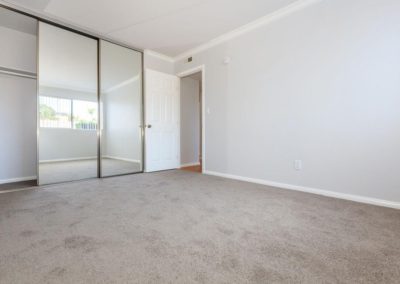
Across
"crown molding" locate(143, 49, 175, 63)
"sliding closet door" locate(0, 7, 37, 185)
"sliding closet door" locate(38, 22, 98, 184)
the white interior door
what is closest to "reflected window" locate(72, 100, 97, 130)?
"sliding closet door" locate(38, 22, 98, 184)

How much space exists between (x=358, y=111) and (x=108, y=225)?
286 centimetres

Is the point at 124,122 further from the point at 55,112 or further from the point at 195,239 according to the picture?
the point at 195,239

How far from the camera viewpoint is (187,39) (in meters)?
3.70

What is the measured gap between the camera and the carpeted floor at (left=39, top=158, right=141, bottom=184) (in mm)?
3176

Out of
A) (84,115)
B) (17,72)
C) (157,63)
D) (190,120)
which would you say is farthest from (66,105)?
(190,120)

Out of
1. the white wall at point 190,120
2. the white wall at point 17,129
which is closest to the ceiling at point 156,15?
the white wall at point 17,129

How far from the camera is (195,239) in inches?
56.7

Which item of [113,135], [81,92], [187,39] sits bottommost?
[113,135]

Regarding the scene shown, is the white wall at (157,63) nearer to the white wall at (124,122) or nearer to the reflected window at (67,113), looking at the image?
the white wall at (124,122)

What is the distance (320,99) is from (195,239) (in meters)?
2.29

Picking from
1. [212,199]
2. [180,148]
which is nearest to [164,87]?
[180,148]

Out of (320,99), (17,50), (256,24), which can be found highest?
(256,24)

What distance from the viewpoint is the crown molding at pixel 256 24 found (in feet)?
8.73

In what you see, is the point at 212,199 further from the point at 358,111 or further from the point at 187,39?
the point at 187,39
